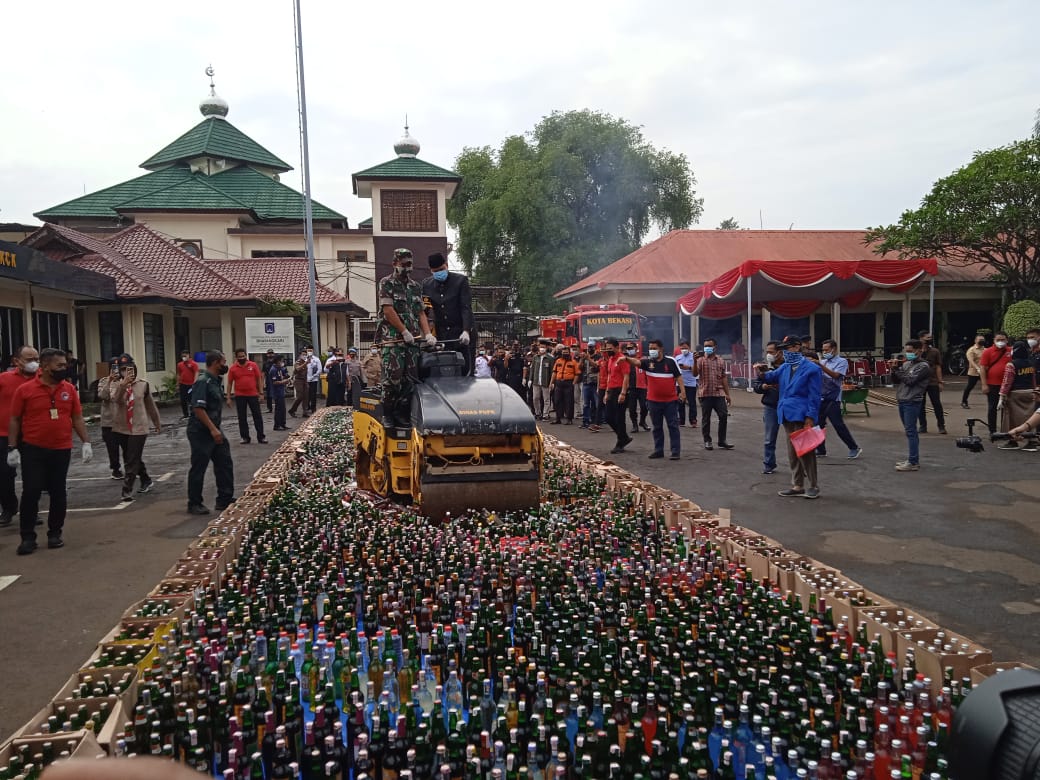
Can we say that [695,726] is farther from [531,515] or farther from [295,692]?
[531,515]

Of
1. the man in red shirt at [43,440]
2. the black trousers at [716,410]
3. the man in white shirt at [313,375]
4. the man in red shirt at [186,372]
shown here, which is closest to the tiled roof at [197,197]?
the man in white shirt at [313,375]

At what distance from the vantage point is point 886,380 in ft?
82.0

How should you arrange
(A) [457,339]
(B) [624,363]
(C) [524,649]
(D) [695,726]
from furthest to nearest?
1. (B) [624,363]
2. (A) [457,339]
3. (C) [524,649]
4. (D) [695,726]

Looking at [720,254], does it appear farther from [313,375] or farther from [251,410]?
[251,410]

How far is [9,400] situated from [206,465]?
2.03 m

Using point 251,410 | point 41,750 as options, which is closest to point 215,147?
point 251,410

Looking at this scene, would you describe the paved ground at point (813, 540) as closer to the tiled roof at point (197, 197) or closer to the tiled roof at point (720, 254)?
the tiled roof at point (720, 254)

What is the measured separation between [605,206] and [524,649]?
3881 cm

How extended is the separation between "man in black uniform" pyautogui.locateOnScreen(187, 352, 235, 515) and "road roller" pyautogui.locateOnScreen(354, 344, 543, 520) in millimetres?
2351

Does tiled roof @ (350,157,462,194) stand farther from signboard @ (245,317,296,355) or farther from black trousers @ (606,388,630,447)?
black trousers @ (606,388,630,447)

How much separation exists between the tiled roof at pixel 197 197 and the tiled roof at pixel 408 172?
3.95 metres

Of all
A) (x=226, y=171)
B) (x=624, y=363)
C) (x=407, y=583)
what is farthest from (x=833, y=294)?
(x=226, y=171)

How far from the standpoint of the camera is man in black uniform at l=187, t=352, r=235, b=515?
28.6 feet

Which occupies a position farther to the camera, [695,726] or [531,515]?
[531,515]
